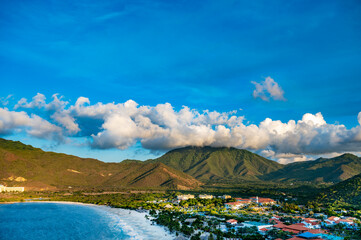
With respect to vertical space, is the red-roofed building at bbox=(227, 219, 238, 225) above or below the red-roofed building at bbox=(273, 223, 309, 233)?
below

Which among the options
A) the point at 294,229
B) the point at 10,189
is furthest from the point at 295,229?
the point at 10,189

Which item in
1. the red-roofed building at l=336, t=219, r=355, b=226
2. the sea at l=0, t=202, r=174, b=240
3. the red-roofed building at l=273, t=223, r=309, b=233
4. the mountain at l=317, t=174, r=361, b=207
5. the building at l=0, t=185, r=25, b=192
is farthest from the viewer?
the building at l=0, t=185, r=25, b=192

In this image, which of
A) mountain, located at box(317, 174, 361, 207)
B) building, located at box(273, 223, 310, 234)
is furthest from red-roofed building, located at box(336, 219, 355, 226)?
mountain, located at box(317, 174, 361, 207)

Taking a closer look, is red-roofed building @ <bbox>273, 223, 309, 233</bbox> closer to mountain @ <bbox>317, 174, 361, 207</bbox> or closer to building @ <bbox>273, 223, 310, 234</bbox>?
building @ <bbox>273, 223, 310, 234</bbox>

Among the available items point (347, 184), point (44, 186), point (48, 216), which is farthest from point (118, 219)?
point (44, 186)

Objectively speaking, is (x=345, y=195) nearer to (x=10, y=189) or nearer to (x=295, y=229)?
(x=295, y=229)

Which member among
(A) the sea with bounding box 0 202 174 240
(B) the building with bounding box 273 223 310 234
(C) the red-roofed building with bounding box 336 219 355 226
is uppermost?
(B) the building with bounding box 273 223 310 234

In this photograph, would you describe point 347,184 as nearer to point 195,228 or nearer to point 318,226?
point 318,226

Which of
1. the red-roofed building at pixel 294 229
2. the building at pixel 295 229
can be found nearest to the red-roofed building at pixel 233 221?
the building at pixel 295 229
